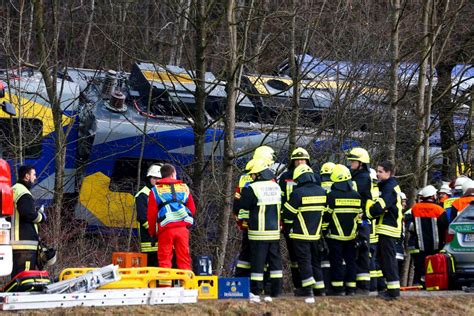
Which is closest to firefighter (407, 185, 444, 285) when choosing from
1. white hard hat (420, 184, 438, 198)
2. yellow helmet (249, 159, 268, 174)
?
white hard hat (420, 184, 438, 198)

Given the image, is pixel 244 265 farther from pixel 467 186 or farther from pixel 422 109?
pixel 422 109

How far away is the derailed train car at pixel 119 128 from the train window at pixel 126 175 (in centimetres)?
2

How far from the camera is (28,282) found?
1051cm

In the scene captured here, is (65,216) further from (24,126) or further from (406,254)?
(406,254)

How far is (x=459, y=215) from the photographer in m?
13.6

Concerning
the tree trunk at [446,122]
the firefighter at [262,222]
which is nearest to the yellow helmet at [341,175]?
the firefighter at [262,222]

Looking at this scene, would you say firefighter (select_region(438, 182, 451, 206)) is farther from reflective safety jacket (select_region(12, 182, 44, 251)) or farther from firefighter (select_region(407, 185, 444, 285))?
reflective safety jacket (select_region(12, 182, 44, 251))

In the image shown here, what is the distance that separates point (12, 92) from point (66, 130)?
4.09 ft

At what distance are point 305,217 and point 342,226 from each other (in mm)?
756

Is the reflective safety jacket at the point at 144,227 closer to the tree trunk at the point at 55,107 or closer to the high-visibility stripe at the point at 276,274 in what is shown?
the high-visibility stripe at the point at 276,274

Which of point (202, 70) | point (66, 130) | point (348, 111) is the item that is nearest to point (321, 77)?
point (348, 111)

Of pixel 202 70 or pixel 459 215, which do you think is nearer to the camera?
pixel 459 215

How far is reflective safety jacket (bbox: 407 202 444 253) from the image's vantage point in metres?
14.7

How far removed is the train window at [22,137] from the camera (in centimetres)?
1675
